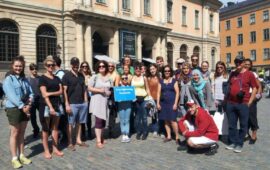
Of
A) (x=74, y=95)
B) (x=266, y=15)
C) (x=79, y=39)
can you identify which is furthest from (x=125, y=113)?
(x=266, y=15)

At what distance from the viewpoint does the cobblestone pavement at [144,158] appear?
595 cm

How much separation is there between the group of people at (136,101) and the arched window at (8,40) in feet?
52.0

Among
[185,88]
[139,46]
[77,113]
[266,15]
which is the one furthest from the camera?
[266,15]

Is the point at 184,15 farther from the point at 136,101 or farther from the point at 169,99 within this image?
the point at 169,99

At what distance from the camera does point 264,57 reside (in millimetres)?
58188

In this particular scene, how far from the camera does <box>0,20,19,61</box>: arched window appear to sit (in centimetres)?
2260

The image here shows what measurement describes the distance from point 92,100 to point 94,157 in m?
1.47

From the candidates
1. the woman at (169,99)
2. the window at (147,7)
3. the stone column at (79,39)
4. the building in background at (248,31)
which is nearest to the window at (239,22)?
the building in background at (248,31)

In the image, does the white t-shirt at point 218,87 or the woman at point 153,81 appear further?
the woman at point 153,81

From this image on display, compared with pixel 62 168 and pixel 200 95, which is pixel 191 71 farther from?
pixel 62 168

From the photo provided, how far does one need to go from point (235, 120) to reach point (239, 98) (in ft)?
1.71

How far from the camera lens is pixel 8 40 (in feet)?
75.1

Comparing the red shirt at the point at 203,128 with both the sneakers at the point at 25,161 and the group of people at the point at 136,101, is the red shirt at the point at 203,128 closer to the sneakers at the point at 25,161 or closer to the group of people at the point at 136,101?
the group of people at the point at 136,101

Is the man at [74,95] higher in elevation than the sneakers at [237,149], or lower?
higher
